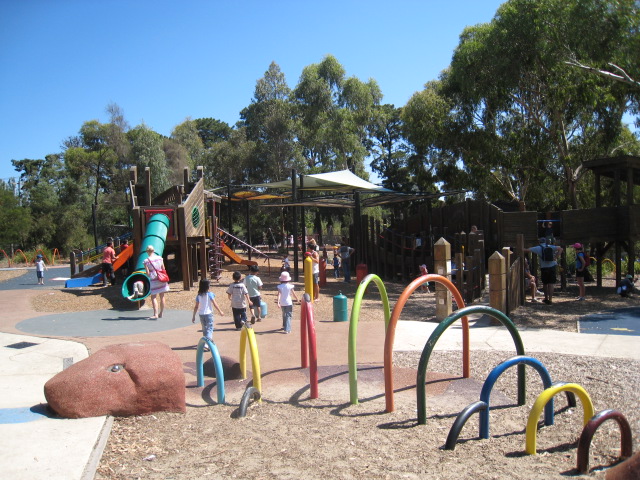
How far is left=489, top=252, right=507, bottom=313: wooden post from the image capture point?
35.8 ft

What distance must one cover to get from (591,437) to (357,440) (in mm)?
1977

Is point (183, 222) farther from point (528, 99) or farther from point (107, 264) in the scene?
point (528, 99)

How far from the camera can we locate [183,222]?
16.4m

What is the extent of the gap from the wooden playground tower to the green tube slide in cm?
28

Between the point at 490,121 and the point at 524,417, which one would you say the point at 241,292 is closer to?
the point at 524,417

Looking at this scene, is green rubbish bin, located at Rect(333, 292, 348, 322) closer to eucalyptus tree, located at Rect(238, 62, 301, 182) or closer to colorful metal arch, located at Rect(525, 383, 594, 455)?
colorful metal arch, located at Rect(525, 383, 594, 455)

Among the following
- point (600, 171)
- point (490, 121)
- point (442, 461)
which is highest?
point (490, 121)

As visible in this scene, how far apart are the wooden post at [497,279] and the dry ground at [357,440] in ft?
11.9

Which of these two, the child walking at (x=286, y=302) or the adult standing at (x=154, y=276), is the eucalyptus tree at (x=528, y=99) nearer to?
the child walking at (x=286, y=302)

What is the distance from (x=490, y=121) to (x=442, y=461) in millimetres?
22037

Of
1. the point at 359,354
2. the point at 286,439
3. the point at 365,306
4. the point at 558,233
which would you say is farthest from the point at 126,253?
the point at 286,439

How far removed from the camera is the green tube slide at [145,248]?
13344mm

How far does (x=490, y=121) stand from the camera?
2459 centimetres

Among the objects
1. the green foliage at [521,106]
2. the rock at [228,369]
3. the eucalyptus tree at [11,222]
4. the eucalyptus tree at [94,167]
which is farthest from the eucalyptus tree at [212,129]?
the rock at [228,369]
